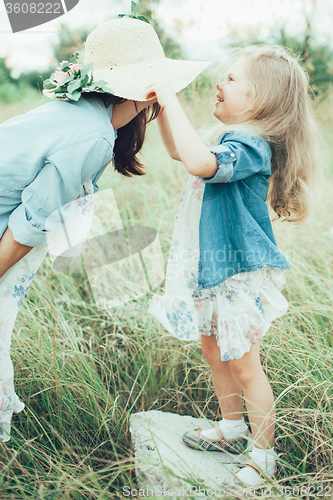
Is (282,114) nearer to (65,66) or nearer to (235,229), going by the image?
(235,229)

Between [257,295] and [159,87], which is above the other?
[159,87]

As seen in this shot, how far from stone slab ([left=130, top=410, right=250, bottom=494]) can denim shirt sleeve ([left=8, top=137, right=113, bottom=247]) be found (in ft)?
2.49

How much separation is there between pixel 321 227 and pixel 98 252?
1.86 meters

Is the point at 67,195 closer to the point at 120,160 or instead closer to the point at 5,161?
the point at 5,161

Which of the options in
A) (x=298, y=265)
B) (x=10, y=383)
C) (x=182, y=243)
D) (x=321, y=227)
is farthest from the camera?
(x=321, y=227)

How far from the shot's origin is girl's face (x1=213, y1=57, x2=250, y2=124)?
1319mm

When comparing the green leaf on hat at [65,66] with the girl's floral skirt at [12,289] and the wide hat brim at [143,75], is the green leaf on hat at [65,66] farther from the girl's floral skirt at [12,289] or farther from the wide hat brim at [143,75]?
the girl's floral skirt at [12,289]

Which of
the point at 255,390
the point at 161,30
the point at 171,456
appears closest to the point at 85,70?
the point at 255,390

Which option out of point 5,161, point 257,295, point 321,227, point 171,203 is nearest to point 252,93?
point 257,295

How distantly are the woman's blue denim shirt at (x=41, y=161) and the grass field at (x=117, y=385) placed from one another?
32 cm

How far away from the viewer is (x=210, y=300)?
54.2 inches

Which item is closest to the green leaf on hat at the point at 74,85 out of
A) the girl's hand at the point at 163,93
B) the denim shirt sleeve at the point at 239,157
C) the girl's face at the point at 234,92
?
the girl's hand at the point at 163,93

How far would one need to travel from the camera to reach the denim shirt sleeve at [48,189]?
1.03m

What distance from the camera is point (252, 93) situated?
130cm
